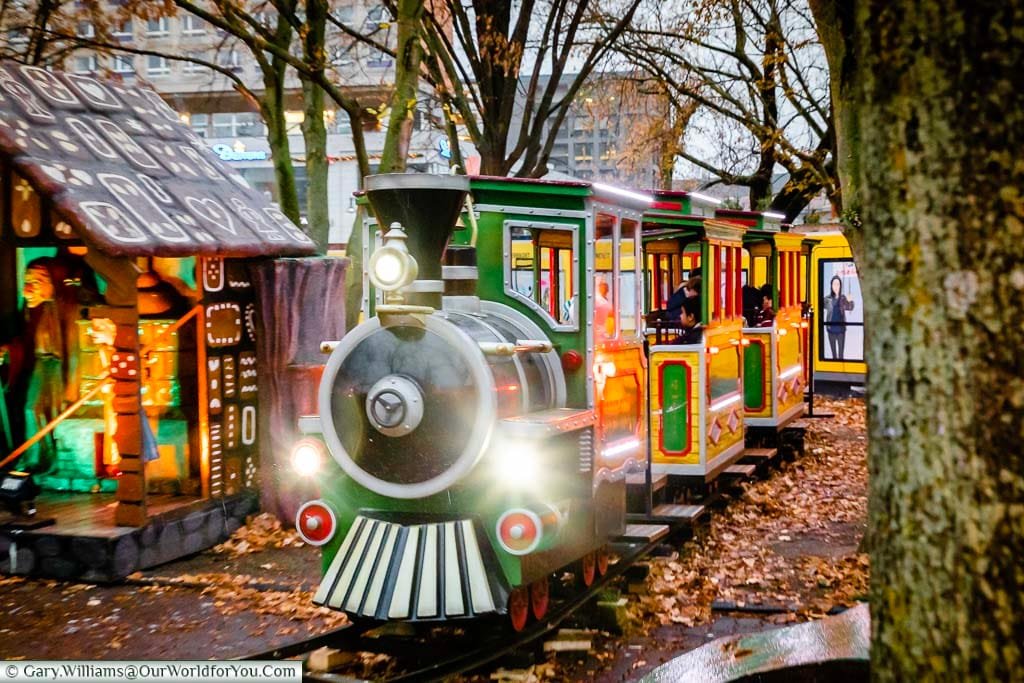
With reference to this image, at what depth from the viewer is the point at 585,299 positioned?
6.81m

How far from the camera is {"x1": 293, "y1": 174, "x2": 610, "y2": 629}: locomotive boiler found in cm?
572

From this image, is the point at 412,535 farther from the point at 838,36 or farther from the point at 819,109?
the point at 819,109

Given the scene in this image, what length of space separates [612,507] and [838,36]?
367 cm

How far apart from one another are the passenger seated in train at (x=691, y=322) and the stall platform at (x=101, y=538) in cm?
459

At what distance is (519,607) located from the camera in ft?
20.4

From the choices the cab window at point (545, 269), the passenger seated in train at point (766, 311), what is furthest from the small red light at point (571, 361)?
→ the passenger seated in train at point (766, 311)

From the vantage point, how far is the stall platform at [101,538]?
8.16 meters

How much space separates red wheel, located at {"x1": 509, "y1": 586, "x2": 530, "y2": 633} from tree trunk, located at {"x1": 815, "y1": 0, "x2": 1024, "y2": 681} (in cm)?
375

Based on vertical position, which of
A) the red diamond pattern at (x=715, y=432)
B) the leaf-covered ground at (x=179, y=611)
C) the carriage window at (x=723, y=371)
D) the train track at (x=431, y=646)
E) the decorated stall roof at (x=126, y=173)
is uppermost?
the decorated stall roof at (x=126, y=173)

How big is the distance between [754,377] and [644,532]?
492 cm

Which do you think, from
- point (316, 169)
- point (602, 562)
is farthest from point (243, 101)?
point (602, 562)

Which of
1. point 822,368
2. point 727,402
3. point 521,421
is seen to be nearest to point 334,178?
point 822,368

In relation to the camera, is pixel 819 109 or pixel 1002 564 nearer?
pixel 1002 564

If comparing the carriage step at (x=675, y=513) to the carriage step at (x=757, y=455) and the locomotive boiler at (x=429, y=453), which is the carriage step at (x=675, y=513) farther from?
the carriage step at (x=757, y=455)
